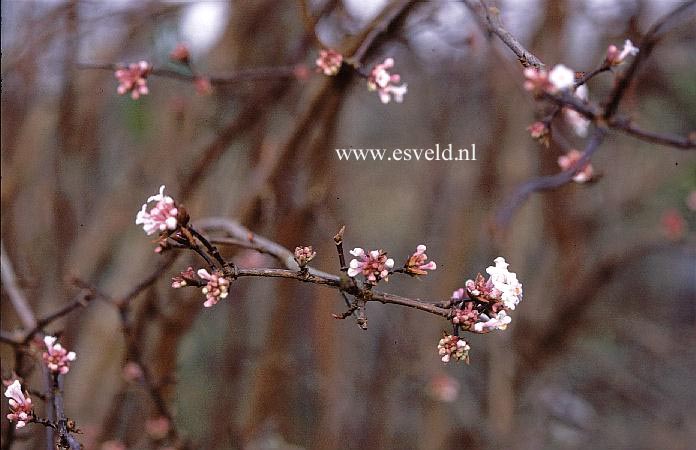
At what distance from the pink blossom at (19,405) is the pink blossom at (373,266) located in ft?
1.61

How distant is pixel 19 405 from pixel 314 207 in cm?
145

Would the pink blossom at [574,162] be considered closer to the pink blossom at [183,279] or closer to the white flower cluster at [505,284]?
the white flower cluster at [505,284]

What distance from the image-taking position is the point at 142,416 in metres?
2.78

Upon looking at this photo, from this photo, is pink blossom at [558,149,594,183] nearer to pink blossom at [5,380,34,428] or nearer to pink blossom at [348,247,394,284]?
pink blossom at [348,247,394,284]

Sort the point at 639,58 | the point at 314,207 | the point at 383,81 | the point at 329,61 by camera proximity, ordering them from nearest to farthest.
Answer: the point at 639,58 < the point at 383,81 < the point at 329,61 < the point at 314,207

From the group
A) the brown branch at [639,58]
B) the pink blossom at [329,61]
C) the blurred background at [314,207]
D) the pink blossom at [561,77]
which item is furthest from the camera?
the blurred background at [314,207]

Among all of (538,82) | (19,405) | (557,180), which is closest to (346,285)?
(538,82)

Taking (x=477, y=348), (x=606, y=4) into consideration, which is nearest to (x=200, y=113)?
(x=606, y=4)

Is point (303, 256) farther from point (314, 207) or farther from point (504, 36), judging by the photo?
point (314, 207)

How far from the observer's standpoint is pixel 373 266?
0.95m

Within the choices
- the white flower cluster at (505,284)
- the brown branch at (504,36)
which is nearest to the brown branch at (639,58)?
the brown branch at (504,36)

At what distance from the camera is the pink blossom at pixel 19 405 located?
3.18 ft

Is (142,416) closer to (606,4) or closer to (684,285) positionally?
(606,4)

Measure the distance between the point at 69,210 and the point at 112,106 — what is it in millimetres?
971
